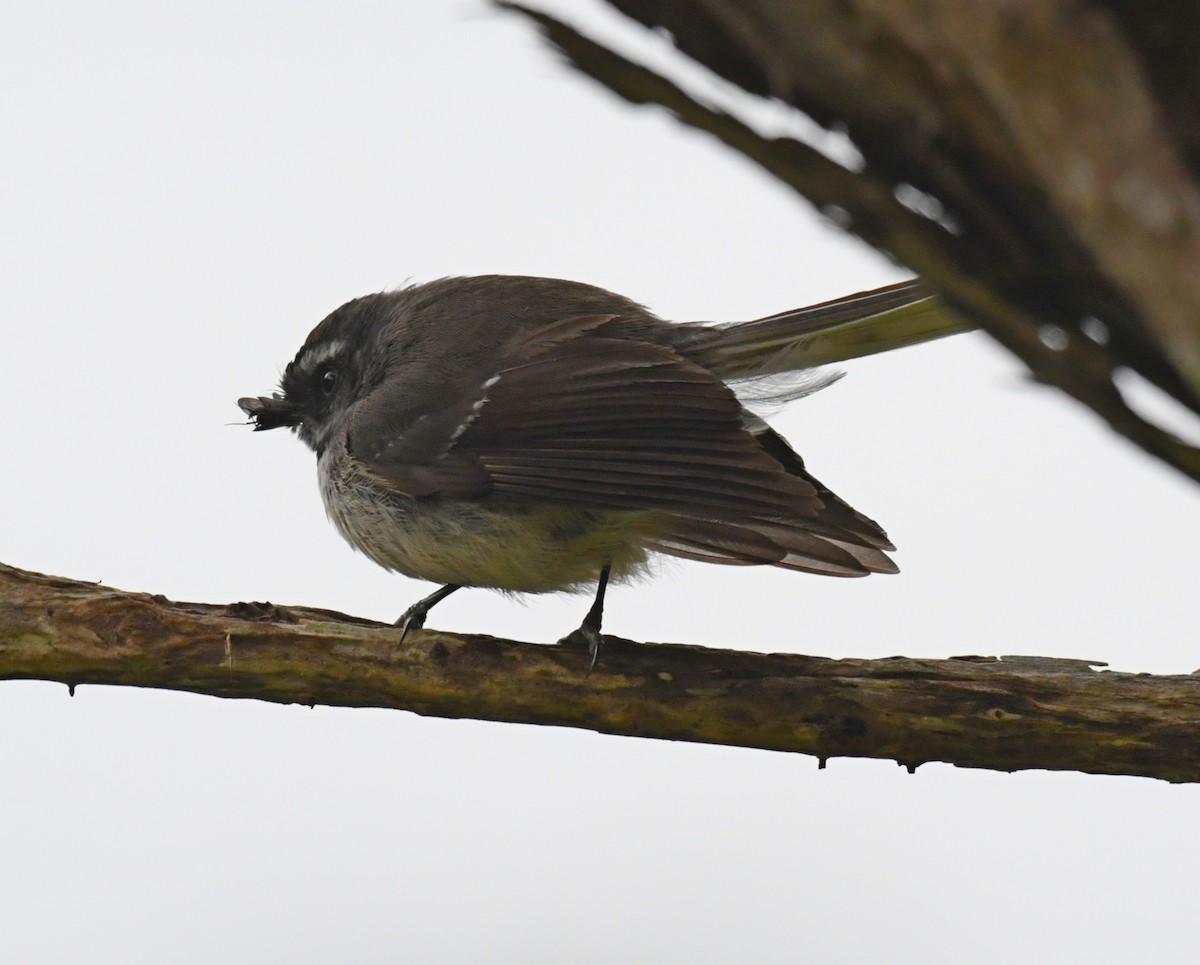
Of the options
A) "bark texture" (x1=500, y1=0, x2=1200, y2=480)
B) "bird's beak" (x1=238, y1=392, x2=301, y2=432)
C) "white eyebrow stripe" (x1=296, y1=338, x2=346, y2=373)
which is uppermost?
"white eyebrow stripe" (x1=296, y1=338, x2=346, y2=373)

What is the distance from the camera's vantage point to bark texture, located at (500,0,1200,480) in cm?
111

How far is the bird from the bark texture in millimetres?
2068

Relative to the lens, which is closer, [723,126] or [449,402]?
[723,126]

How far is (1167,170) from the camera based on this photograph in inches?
43.8

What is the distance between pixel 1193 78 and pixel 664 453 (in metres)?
2.41

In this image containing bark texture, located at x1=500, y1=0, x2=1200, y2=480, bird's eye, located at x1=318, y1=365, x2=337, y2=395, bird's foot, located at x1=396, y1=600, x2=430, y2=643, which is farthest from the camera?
bird's eye, located at x1=318, y1=365, x2=337, y2=395

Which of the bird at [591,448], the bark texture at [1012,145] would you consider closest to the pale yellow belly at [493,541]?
the bird at [591,448]

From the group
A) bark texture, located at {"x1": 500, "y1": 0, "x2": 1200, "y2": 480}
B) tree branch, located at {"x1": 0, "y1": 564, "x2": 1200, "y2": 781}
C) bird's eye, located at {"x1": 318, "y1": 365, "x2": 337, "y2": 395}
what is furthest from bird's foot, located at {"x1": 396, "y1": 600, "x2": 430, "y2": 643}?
bark texture, located at {"x1": 500, "y1": 0, "x2": 1200, "y2": 480}

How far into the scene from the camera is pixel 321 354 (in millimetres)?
4641

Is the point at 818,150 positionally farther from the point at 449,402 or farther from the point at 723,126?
the point at 449,402

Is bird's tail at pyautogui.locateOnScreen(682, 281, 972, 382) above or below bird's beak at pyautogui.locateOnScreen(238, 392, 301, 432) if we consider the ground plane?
above

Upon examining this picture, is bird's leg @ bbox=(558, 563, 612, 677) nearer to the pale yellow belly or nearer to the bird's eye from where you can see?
the pale yellow belly

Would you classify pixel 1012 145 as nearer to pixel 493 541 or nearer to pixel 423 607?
pixel 493 541

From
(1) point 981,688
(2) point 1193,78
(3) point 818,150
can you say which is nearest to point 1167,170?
(2) point 1193,78
